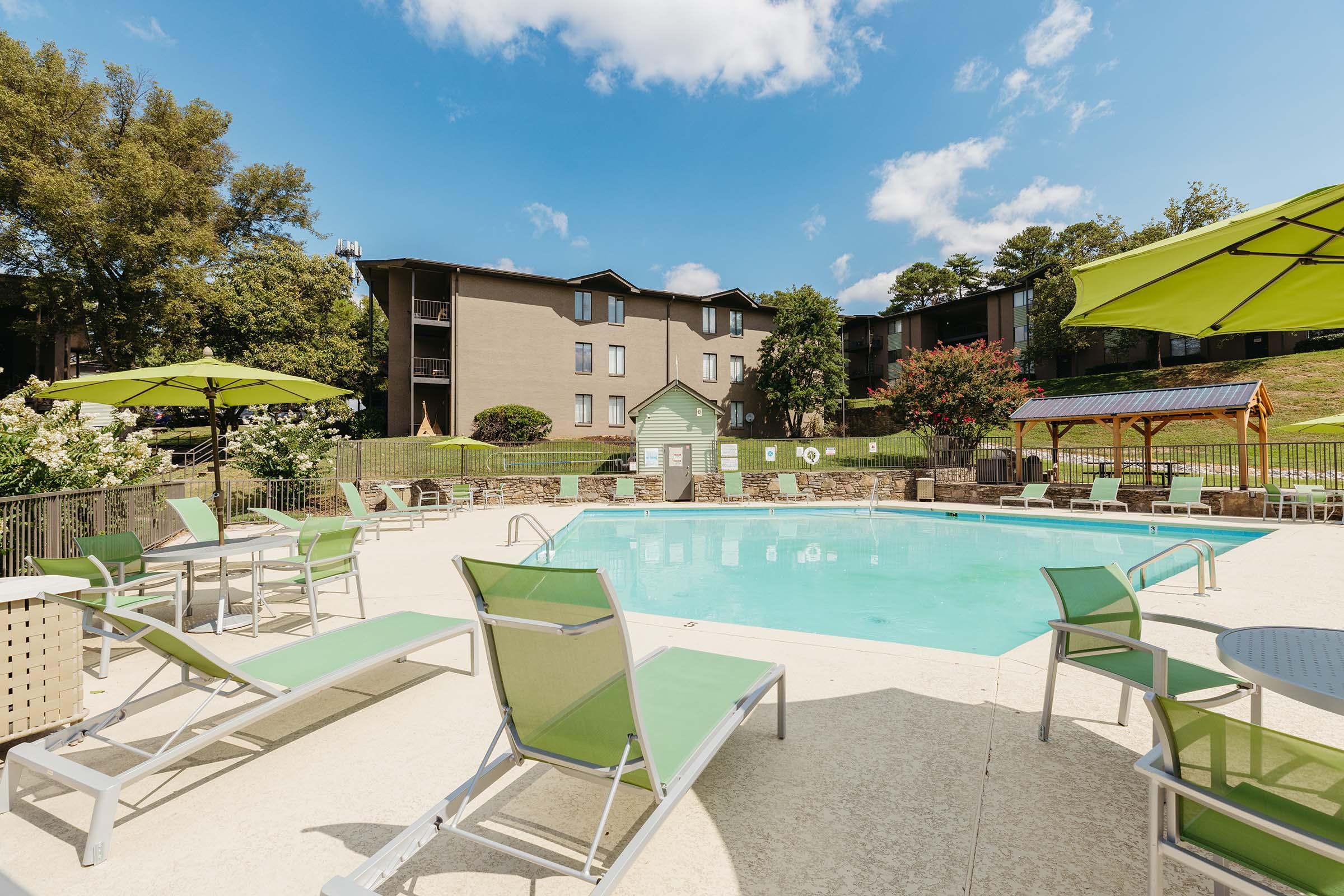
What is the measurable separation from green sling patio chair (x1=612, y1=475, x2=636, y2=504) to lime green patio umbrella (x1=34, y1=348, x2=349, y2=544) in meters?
13.2

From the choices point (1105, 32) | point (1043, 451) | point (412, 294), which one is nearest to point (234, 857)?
point (1105, 32)

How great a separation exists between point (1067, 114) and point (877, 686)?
600 inches

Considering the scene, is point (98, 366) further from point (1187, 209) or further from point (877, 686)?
point (1187, 209)

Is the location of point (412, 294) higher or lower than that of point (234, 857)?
higher

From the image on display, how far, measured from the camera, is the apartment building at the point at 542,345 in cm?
2566

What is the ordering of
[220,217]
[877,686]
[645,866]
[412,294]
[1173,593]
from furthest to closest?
[220,217] < [412,294] < [1173,593] < [877,686] < [645,866]

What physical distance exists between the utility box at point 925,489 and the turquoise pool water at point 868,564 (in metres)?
3.21

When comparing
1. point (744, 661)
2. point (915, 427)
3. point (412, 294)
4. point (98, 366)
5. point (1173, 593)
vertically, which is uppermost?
point (412, 294)

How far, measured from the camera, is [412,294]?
24.7 m

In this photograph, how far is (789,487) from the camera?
67.3 feet

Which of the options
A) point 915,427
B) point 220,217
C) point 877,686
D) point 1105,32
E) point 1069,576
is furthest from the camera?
point 220,217

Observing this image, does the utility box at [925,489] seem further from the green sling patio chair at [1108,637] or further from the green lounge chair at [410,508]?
the green sling patio chair at [1108,637]

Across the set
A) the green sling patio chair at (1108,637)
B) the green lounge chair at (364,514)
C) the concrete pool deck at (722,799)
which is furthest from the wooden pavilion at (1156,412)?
the green lounge chair at (364,514)

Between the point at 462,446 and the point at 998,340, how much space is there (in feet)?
84.5
